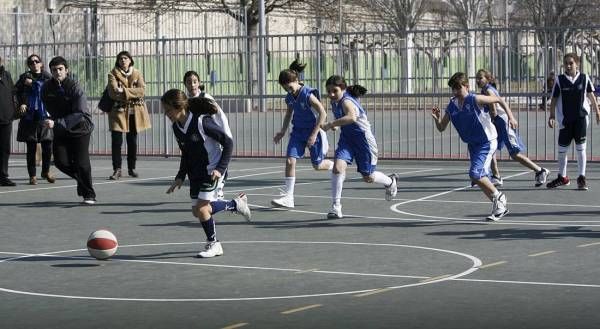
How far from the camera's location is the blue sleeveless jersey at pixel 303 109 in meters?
16.1

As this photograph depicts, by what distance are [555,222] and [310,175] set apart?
25.0 ft

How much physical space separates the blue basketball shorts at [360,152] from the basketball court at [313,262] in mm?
530

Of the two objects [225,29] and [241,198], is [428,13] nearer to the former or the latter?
[225,29]

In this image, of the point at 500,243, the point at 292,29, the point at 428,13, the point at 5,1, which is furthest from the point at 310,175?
the point at 428,13

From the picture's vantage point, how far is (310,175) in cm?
2138

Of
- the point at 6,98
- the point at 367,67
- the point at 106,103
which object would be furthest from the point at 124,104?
the point at 367,67

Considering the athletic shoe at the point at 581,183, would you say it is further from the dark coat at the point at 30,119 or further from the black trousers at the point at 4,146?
the black trousers at the point at 4,146

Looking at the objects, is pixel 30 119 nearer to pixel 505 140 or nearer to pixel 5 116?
pixel 5 116

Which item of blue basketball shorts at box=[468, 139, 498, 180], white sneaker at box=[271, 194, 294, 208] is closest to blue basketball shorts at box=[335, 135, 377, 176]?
white sneaker at box=[271, 194, 294, 208]

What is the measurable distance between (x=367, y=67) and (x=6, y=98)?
711cm

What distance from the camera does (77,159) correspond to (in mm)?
17141

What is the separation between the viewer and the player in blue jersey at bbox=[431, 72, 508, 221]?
14430 mm

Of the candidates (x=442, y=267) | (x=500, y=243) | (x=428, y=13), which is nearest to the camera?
(x=442, y=267)

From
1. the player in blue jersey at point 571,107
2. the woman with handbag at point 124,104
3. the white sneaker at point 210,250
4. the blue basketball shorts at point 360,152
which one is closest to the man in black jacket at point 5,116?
the woman with handbag at point 124,104
